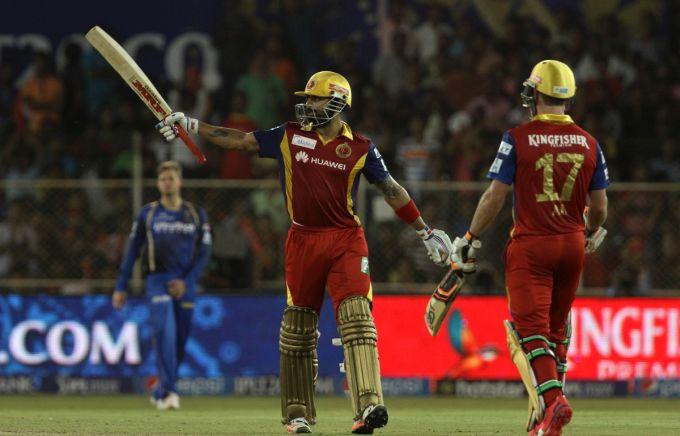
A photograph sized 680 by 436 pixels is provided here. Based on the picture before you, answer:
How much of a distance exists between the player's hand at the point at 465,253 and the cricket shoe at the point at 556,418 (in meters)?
1.15

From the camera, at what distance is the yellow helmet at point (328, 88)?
10.2m

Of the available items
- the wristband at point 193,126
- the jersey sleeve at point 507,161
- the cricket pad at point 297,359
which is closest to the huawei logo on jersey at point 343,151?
the wristband at point 193,126

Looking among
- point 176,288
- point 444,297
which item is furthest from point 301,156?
point 176,288

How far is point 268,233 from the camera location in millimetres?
16938

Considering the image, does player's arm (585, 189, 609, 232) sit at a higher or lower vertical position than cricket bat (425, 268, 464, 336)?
higher

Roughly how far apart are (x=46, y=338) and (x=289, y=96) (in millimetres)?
5603

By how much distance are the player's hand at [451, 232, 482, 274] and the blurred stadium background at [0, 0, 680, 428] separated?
6838 mm

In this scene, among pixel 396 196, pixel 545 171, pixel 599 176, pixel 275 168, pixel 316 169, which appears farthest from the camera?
pixel 275 168

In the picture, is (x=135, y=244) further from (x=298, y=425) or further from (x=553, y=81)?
(x=553, y=81)

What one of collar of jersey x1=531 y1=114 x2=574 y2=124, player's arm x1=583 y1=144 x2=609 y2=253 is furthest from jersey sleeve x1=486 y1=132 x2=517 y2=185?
player's arm x1=583 y1=144 x2=609 y2=253

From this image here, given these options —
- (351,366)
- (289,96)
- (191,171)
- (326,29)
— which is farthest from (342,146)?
(326,29)

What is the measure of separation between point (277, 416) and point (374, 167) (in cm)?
359

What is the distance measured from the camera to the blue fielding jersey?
14320mm

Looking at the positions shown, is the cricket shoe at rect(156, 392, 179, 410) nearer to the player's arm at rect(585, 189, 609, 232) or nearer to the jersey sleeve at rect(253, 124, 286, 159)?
the jersey sleeve at rect(253, 124, 286, 159)
